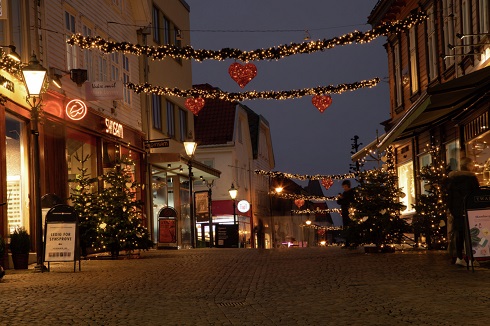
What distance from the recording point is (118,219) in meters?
22.4

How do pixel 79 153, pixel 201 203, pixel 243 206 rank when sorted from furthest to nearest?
1. pixel 243 206
2. pixel 201 203
3. pixel 79 153

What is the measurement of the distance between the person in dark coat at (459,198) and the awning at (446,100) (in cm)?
177

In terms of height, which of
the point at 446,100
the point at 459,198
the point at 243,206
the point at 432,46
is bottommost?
the point at 459,198

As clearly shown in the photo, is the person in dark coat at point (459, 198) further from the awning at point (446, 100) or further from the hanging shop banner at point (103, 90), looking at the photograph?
the hanging shop banner at point (103, 90)

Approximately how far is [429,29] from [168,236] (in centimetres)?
1130

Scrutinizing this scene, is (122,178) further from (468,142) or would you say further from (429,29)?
(429,29)

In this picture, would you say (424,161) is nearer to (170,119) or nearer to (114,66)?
(114,66)

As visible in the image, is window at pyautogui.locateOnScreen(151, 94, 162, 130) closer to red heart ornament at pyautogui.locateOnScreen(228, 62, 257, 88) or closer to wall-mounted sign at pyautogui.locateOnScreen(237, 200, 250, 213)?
red heart ornament at pyautogui.locateOnScreen(228, 62, 257, 88)

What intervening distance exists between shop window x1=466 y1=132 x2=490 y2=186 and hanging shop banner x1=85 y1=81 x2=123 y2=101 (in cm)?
928

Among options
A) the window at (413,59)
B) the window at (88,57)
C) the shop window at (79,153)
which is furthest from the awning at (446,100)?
the window at (88,57)

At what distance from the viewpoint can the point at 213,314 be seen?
9.42 metres

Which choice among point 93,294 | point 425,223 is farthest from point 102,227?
point 93,294

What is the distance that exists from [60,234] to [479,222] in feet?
25.3

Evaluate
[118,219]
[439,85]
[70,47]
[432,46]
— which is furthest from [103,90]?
[439,85]
